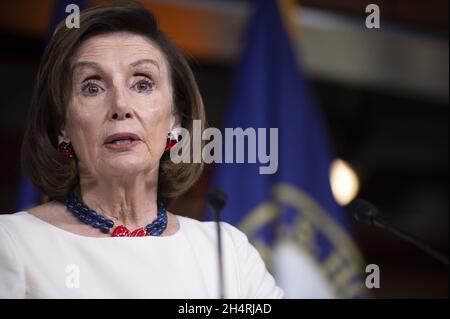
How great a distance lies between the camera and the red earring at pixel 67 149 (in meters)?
1.64

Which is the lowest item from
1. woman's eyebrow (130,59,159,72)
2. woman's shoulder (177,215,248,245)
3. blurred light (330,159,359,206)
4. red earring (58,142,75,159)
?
woman's shoulder (177,215,248,245)

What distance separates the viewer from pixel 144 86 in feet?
5.41

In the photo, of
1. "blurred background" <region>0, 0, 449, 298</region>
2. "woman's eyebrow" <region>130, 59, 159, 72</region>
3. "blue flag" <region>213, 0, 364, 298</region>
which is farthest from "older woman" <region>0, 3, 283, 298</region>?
"blue flag" <region>213, 0, 364, 298</region>

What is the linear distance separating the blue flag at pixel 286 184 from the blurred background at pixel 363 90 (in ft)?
0.49

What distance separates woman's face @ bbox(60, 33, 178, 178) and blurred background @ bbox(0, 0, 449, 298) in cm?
101

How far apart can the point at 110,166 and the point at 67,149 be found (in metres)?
0.10

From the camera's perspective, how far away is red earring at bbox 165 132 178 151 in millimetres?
1690

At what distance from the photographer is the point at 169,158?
172cm

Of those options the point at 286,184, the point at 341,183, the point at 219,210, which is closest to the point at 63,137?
the point at 219,210

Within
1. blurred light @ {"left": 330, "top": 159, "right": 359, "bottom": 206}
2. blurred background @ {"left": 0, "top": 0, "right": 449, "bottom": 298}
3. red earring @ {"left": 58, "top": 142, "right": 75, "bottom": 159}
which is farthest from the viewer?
blurred background @ {"left": 0, "top": 0, "right": 449, "bottom": 298}

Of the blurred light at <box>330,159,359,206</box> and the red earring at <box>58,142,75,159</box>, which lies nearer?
the red earring at <box>58,142,75,159</box>

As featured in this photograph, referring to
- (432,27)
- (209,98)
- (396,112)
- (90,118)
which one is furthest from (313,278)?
(396,112)

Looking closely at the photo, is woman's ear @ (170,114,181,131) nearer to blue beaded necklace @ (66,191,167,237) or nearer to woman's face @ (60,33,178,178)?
woman's face @ (60,33,178,178)
